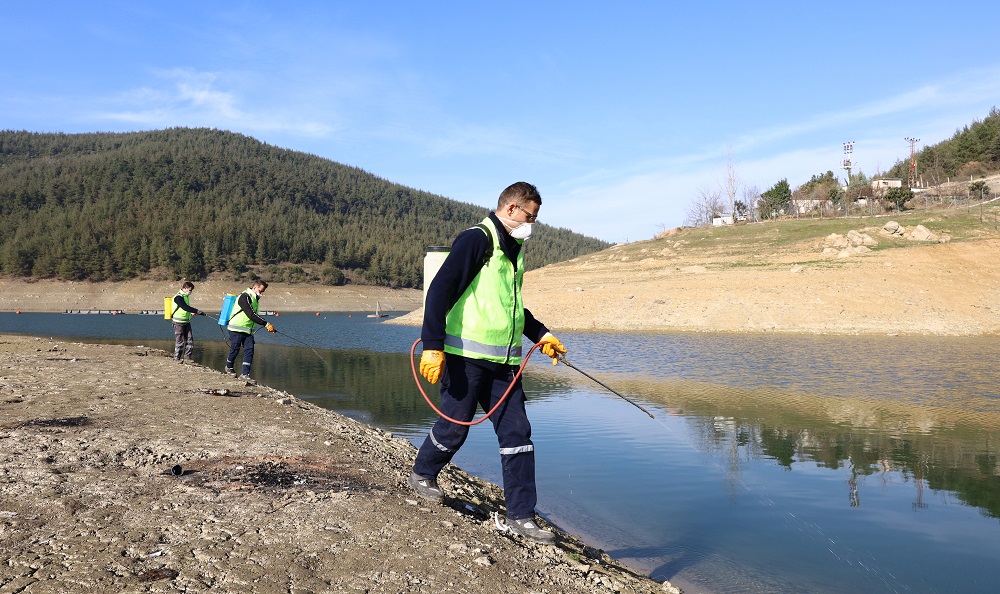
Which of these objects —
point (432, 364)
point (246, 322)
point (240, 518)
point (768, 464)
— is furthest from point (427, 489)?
point (246, 322)

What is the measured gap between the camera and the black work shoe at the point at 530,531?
15.1 ft

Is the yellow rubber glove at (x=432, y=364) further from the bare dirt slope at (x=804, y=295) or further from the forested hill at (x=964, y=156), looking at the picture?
the forested hill at (x=964, y=156)

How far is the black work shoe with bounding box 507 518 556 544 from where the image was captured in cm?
459

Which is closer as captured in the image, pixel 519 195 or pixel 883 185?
pixel 519 195

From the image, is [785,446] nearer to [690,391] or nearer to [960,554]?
[960,554]

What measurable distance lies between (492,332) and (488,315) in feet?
0.41

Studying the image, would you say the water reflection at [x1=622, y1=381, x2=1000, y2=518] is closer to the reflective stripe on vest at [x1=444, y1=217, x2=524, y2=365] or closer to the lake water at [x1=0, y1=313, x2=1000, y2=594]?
the lake water at [x1=0, y1=313, x2=1000, y2=594]

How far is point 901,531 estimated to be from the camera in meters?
5.67

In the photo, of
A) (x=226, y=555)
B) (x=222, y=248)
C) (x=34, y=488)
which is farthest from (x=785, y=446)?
(x=222, y=248)

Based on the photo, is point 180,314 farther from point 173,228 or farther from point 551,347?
point 173,228

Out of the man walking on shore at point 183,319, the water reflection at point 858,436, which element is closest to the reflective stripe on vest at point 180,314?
the man walking on shore at point 183,319

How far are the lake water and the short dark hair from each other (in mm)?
2961

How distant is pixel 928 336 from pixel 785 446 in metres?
22.4

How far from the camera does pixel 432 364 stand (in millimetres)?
4441
